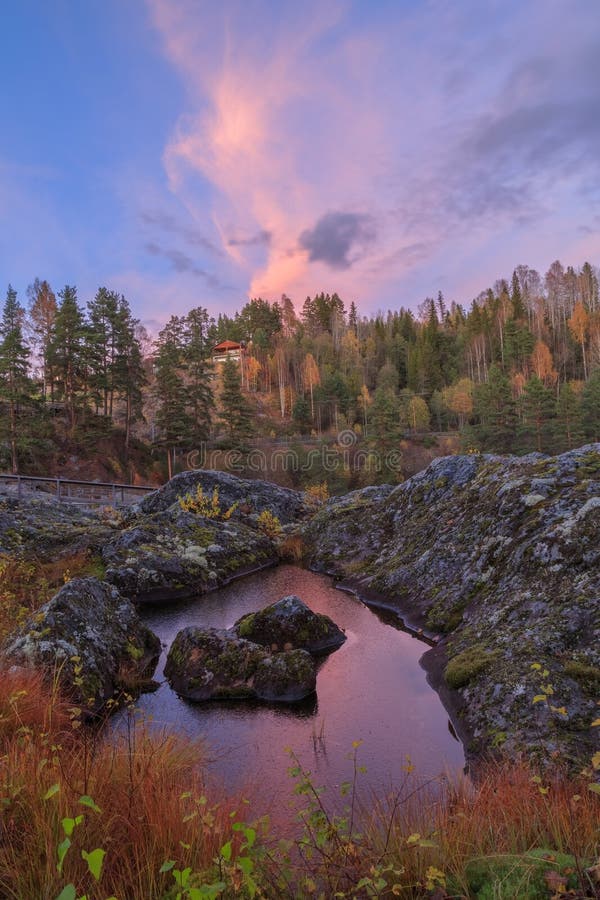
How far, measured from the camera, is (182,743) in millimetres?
6305

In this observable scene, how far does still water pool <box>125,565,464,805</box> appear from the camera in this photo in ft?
20.7

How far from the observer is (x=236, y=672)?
889 centimetres

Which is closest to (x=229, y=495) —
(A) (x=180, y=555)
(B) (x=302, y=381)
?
(A) (x=180, y=555)

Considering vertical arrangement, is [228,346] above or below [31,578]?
above

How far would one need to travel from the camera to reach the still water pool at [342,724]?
248 inches

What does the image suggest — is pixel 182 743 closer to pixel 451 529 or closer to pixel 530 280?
pixel 451 529

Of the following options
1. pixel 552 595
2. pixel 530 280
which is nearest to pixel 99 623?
pixel 552 595

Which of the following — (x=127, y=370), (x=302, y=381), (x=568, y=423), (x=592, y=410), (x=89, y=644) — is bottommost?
(x=89, y=644)

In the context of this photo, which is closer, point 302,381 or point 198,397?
point 198,397

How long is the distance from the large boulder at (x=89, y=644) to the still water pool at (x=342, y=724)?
50 cm

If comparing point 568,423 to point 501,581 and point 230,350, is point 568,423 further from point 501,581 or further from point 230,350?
point 230,350

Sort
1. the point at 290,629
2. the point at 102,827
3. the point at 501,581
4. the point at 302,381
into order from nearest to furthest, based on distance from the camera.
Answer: the point at 102,827 → the point at 501,581 → the point at 290,629 → the point at 302,381

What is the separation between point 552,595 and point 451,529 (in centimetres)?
506

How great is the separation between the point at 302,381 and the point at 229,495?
293 ft
